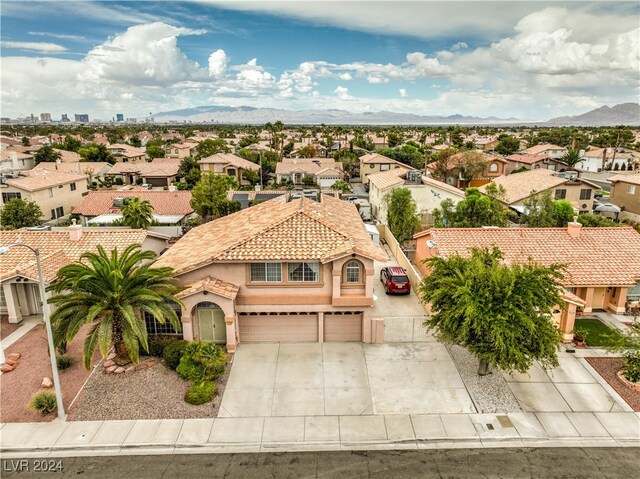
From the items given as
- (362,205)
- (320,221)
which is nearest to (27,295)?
(320,221)

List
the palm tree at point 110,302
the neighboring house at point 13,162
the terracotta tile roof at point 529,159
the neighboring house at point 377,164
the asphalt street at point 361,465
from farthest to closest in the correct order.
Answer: the terracotta tile roof at point 529,159, the neighboring house at point 377,164, the neighboring house at point 13,162, the palm tree at point 110,302, the asphalt street at point 361,465

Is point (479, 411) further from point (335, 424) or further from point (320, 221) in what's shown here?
point (320, 221)

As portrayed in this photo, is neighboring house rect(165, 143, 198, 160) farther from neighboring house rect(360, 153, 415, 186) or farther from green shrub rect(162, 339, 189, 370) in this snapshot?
green shrub rect(162, 339, 189, 370)

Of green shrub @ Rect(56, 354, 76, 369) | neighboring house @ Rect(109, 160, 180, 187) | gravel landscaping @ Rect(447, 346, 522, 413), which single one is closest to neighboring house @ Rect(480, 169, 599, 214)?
gravel landscaping @ Rect(447, 346, 522, 413)

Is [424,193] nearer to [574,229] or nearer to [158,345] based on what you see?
[574,229]

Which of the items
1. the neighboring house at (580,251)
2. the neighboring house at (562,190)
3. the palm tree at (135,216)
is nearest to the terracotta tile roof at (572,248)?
the neighboring house at (580,251)

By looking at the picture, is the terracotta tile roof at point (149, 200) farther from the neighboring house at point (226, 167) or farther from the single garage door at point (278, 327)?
the neighboring house at point (226, 167)
